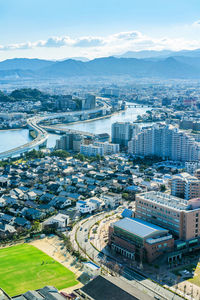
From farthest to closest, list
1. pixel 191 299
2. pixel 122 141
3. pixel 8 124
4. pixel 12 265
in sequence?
pixel 8 124, pixel 122 141, pixel 12 265, pixel 191 299

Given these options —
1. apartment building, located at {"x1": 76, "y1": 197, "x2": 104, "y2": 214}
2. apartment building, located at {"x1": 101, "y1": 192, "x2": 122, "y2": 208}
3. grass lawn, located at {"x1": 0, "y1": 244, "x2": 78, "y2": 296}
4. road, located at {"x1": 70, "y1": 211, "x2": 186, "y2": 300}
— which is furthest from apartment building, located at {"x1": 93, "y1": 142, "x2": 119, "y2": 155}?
grass lawn, located at {"x1": 0, "y1": 244, "x2": 78, "y2": 296}

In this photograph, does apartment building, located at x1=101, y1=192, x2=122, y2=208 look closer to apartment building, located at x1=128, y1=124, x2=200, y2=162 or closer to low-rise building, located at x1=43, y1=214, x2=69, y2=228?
low-rise building, located at x1=43, y1=214, x2=69, y2=228

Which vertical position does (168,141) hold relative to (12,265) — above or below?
above

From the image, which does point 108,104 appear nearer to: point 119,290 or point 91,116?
point 91,116

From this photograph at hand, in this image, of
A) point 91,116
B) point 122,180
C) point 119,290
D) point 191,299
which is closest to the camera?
point 119,290

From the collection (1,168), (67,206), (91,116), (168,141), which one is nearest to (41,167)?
(1,168)

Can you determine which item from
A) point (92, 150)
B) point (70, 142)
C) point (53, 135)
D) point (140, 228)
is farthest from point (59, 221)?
point (53, 135)

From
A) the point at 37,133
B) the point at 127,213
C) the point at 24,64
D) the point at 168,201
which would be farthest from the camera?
the point at 24,64

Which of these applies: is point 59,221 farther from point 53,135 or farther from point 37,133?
point 53,135
